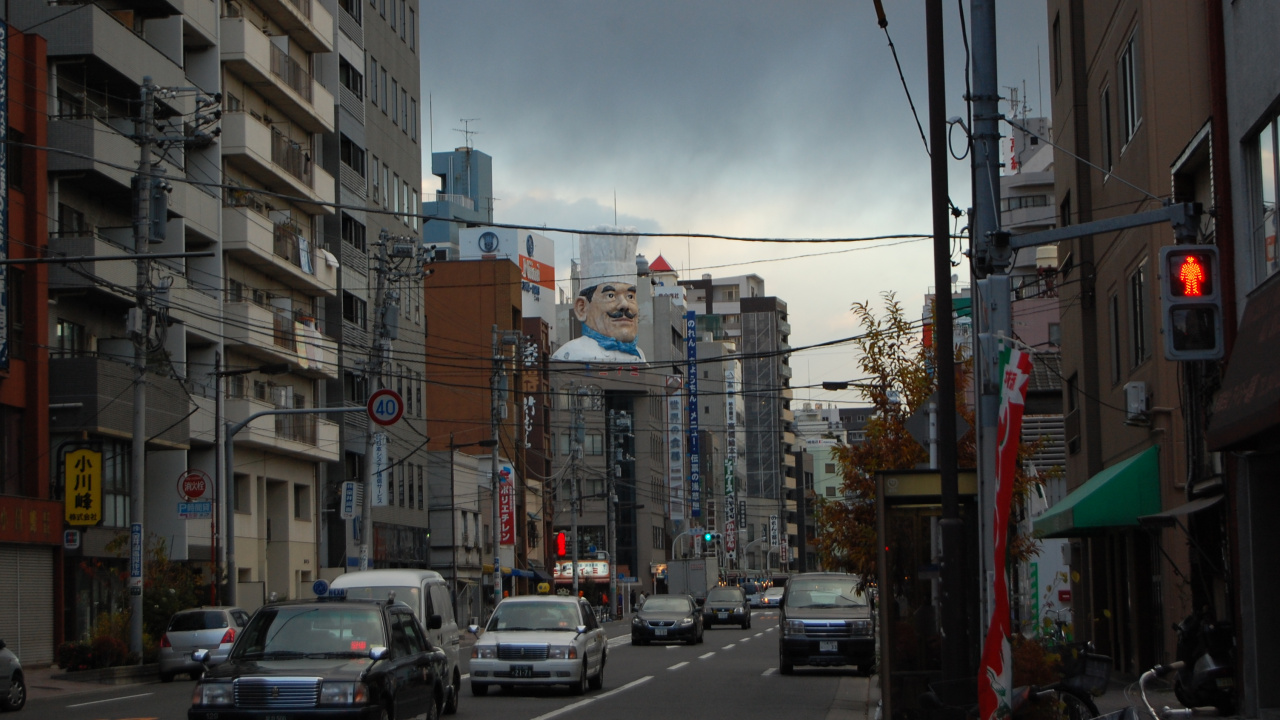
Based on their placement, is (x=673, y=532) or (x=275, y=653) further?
(x=673, y=532)

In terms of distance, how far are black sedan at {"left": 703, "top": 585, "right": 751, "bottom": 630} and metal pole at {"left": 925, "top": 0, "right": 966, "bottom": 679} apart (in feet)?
144

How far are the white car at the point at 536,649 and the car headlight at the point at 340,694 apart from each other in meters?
9.38

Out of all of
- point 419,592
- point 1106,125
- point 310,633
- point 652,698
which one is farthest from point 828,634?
point 310,633

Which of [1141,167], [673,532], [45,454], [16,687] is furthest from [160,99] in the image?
[673,532]

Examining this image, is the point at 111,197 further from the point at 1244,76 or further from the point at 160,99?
the point at 1244,76

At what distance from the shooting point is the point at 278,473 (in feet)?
177

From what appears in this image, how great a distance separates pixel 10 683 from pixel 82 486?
51.7ft

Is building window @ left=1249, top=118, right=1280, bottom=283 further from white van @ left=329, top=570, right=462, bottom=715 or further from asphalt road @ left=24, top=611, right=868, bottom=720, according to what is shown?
white van @ left=329, top=570, right=462, bottom=715

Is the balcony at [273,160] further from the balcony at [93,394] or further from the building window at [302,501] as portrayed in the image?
the building window at [302,501]

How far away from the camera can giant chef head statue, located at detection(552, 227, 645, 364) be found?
424ft

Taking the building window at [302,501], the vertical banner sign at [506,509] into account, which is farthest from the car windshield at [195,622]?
the vertical banner sign at [506,509]

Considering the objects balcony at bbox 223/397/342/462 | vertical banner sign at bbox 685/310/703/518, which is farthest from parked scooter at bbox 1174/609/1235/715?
vertical banner sign at bbox 685/310/703/518

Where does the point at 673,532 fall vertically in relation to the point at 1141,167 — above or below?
below

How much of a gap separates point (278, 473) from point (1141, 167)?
38.2 m
